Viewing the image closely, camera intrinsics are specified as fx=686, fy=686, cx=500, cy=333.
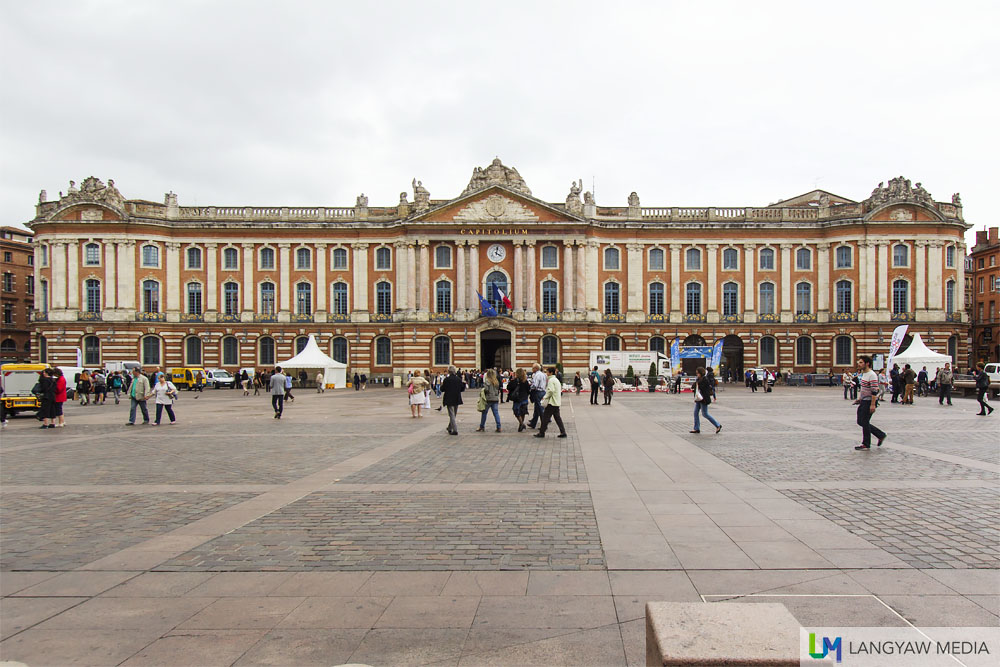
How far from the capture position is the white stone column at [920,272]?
5378 centimetres

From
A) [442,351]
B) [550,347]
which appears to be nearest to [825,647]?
[550,347]

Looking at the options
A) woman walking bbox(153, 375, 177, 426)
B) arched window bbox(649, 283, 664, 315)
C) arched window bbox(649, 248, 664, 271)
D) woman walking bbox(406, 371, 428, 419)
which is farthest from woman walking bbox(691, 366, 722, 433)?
arched window bbox(649, 248, 664, 271)

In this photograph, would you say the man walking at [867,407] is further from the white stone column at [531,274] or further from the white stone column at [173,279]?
the white stone column at [173,279]

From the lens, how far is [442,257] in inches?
2137

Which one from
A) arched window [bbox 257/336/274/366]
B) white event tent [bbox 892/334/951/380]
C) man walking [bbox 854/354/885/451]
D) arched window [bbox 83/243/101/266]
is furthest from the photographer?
arched window [bbox 257/336/274/366]

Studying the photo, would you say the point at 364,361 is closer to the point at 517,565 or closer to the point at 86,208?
the point at 86,208

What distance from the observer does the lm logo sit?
3079 millimetres

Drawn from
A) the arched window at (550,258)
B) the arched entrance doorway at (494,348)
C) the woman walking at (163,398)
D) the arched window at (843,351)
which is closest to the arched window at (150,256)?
the arched entrance doorway at (494,348)

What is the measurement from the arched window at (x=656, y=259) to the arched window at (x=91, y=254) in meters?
43.0

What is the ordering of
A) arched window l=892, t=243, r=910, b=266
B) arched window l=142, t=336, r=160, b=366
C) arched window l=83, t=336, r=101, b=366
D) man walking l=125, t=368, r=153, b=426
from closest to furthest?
man walking l=125, t=368, r=153, b=426 < arched window l=83, t=336, r=101, b=366 < arched window l=142, t=336, r=160, b=366 < arched window l=892, t=243, r=910, b=266

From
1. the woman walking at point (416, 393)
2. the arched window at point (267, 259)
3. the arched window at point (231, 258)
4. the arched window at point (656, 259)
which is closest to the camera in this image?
the woman walking at point (416, 393)

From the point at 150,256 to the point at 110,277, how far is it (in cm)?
326

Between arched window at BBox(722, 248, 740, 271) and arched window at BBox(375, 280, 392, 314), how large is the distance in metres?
26.9

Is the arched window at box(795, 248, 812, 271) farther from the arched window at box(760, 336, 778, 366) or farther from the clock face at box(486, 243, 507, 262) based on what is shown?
the clock face at box(486, 243, 507, 262)
